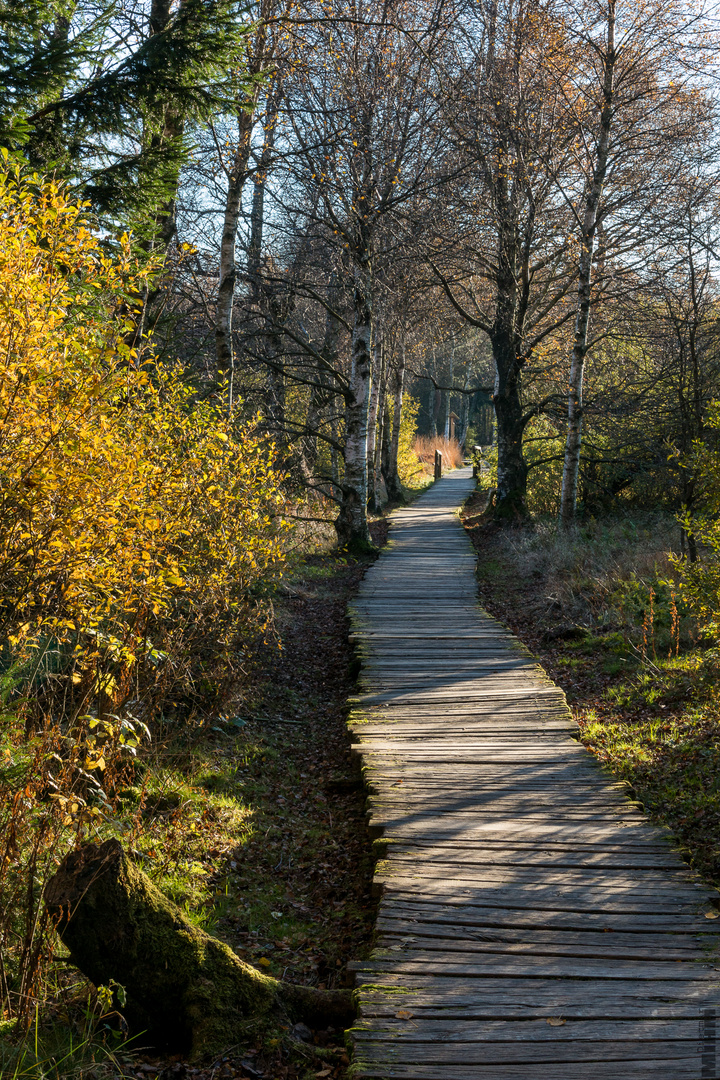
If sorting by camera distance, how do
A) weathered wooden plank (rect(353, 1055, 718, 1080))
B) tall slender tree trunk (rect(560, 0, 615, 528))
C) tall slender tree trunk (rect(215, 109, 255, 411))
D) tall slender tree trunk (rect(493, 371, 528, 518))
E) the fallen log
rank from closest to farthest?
weathered wooden plank (rect(353, 1055, 718, 1080)), the fallen log, tall slender tree trunk (rect(215, 109, 255, 411)), tall slender tree trunk (rect(560, 0, 615, 528)), tall slender tree trunk (rect(493, 371, 528, 518))

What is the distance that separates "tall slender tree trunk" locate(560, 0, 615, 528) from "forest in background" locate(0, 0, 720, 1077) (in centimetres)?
5

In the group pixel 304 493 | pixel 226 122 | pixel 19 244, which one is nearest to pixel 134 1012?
pixel 19 244

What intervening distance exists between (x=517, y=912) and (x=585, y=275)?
11.1 metres

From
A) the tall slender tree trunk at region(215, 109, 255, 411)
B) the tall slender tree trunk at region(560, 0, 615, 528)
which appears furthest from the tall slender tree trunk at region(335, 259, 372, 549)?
the tall slender tree trunk at region(560, 0, 615, 528)

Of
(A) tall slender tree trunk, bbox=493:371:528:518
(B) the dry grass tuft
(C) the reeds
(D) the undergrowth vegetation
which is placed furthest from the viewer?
(C) the reeds

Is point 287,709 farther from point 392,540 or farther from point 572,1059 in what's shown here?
point 392,540

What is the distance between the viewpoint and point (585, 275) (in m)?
12.6

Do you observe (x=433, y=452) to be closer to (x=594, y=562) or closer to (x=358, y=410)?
(x=358, y=410)

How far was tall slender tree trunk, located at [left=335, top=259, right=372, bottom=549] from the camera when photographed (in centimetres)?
1272

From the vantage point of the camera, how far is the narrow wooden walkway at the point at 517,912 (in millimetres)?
2893

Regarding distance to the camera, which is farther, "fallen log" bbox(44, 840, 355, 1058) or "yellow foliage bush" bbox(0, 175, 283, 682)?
"yellow foliage bush" bbox(0, 175, 283, 682)

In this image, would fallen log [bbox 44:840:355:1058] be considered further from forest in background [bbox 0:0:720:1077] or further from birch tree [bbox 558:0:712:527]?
birch tree [bbox 558:0:712:527]

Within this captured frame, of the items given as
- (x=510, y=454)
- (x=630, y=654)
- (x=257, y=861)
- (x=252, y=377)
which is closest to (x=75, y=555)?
(x=257, y=861)

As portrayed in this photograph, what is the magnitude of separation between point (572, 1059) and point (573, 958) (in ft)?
2.28
